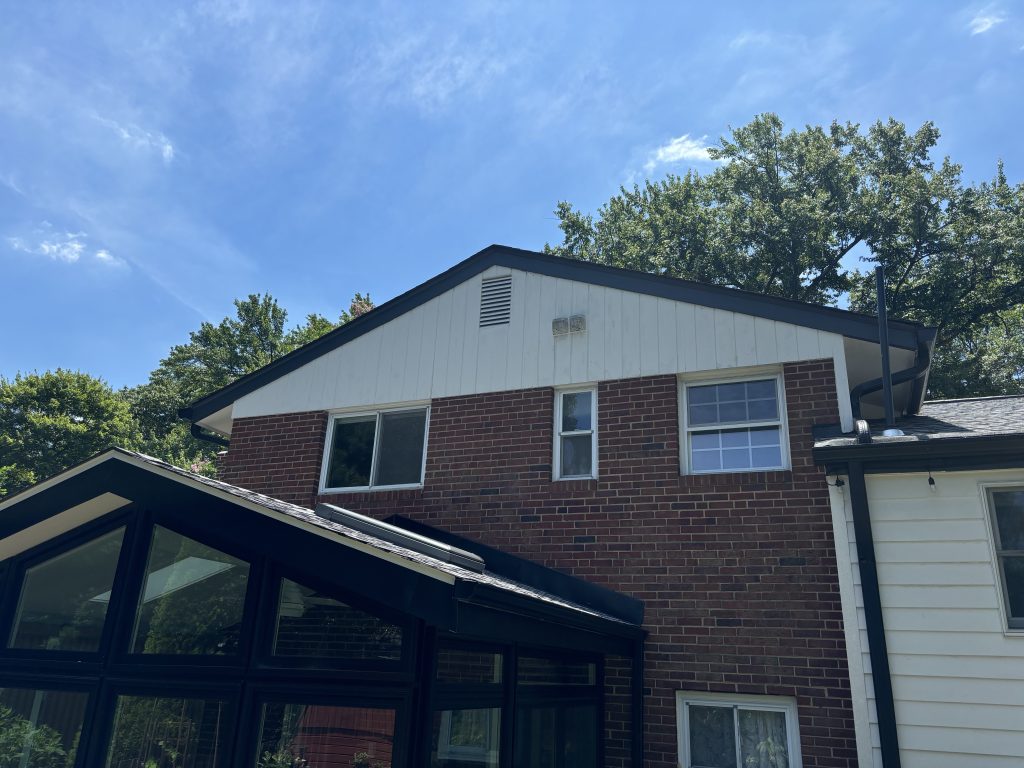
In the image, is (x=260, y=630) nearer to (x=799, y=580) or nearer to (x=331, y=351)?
(x=799, y=580)

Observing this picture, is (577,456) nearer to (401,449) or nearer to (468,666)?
(401,449)

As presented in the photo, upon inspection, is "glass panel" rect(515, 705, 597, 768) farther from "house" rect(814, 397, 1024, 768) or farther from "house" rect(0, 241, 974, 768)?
"house" rect(814, 397, 1024, 768)

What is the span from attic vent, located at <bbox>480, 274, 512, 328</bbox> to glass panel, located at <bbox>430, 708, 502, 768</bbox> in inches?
209

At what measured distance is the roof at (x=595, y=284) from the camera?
25.2 ft

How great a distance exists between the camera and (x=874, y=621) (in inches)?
249

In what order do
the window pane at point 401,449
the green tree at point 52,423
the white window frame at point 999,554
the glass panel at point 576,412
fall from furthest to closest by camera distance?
the green tree at point 52,423, the window pane at point 401,449, the glass panel at point 576,412, the white window frame at point 999,554

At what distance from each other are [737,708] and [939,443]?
3.07m

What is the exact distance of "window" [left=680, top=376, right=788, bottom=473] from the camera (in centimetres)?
778

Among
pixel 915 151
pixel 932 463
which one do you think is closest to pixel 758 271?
pixel 915 151

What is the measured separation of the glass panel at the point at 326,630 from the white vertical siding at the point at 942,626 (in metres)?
4.27

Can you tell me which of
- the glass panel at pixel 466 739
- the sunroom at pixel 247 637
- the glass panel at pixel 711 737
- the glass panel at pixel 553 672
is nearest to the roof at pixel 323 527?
the sunroom at pixel 247 637

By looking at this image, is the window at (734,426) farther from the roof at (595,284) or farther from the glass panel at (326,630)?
the glass panel at (326,630)

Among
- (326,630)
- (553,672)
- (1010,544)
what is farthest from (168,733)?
(1010,544)

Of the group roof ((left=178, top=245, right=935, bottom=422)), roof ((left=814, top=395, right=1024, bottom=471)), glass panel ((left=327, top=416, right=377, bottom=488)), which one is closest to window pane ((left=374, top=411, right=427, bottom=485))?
glass panel ((left=327, top=416, right=377, bottom=488))
